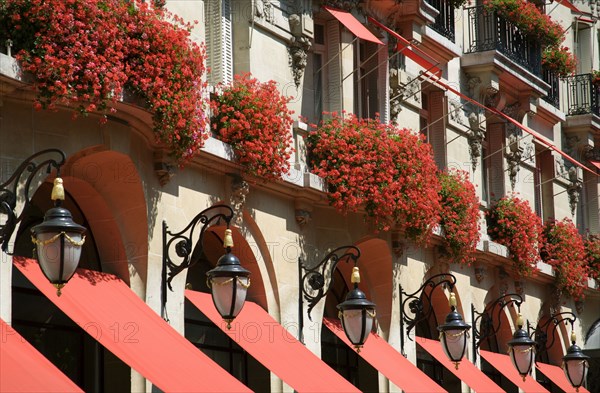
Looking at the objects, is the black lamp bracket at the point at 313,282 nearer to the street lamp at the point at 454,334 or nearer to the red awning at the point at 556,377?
the street lamp at the point at 454,334

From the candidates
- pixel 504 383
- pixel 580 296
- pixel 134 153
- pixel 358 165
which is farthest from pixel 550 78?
pixel 134 153

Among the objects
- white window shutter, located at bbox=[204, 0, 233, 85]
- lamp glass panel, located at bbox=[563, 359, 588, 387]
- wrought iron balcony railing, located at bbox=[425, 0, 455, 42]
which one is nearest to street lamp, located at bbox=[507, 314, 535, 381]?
lamp glass panel, located at bbox=[563, 359, 588, 387]

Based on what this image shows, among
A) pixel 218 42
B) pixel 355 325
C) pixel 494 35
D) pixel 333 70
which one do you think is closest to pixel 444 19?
pixel 494 35

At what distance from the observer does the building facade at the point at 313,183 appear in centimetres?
1584

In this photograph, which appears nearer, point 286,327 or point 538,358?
point 286,327

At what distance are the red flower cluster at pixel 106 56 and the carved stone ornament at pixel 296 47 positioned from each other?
4182 millimetres

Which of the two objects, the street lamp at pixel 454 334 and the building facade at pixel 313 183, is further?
the street lamp at pixel 454 334

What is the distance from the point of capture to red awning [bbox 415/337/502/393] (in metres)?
22.1

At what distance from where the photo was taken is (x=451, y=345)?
19.4 m

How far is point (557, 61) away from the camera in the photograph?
105ft

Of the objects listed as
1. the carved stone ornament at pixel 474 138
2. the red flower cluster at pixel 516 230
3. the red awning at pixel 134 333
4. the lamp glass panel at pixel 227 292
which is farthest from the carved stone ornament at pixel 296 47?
the carved stone ornament at pixel 474 138

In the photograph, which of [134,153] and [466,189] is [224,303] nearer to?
[134,153]

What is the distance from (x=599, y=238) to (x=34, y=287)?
18.5 meters

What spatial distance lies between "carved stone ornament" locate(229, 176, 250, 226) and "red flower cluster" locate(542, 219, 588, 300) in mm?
11400
